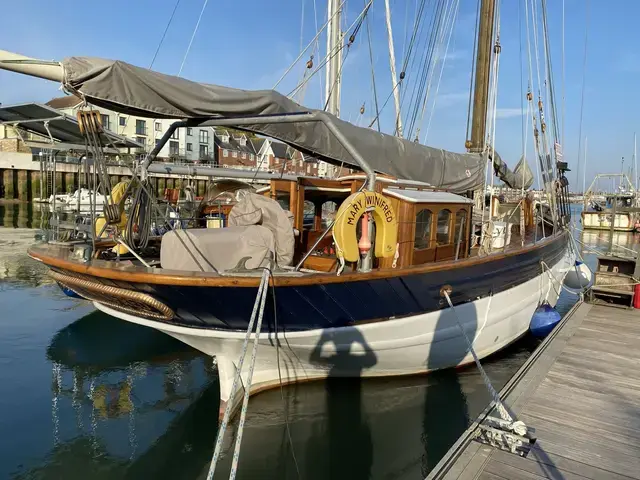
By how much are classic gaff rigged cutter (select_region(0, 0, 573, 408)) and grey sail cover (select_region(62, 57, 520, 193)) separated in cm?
2

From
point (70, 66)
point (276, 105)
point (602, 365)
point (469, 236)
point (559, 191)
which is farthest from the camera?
point (559, 191)

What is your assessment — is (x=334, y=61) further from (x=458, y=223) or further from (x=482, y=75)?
(x=458, y=223)

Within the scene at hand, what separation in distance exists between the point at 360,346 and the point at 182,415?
8.88ft

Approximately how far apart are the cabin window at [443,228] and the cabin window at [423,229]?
0.32 metres

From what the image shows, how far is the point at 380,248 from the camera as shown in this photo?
5.80 meters

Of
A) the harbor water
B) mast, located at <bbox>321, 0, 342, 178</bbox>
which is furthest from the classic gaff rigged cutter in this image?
mast, located at <bbox>321, 0, 342, 178</bbox>

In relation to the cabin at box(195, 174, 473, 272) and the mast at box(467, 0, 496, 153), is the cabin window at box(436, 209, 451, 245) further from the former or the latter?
the mast at box(467, 0, 496, 153)

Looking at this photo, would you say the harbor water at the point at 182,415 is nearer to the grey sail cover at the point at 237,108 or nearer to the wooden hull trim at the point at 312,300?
the wooden hull trim at the point at 312,300

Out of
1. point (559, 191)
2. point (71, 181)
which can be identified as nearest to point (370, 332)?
point (559, 191)

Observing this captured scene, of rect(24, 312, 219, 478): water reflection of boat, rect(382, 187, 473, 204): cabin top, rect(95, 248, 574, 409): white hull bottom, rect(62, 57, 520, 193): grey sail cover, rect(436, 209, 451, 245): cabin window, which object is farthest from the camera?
rect(436, 209, 451, 245): cabin window

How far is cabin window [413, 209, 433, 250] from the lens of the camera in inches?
265

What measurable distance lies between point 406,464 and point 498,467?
182cm

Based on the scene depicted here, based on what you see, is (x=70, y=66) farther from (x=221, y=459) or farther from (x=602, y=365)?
(x=602, y=365)

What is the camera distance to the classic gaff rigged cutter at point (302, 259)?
501 cm
